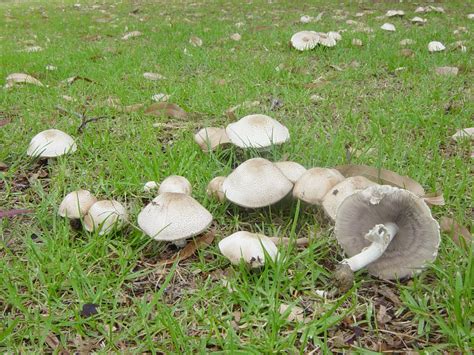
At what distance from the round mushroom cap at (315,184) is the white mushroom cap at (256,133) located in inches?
22.6

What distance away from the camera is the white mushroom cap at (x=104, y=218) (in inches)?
95.3

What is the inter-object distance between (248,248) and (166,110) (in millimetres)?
2239

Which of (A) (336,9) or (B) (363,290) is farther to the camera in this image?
(A) (336,9)

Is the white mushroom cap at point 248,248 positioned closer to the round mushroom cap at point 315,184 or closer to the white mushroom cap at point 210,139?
the round mushroom cap at point 315,184

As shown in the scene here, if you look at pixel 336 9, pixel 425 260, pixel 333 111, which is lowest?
pixel 336 9

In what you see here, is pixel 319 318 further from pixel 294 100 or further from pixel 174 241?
pixel 294 100

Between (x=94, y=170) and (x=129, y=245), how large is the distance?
3.35 ft

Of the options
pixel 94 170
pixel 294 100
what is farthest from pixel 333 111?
pixel 94 170

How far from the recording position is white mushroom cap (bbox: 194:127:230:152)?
3.20 meters

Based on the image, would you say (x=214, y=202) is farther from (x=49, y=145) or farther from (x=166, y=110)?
(x=166, y=110)

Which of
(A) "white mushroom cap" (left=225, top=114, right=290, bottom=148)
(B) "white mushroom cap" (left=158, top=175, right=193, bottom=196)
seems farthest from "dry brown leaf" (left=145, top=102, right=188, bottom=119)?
(B) "white mushroom cap" (left=158, top=175, right=193, bottom=196)

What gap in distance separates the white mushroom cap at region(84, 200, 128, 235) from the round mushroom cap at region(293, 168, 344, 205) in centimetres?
94

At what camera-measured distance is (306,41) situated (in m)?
6.08

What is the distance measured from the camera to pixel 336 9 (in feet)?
33.1
